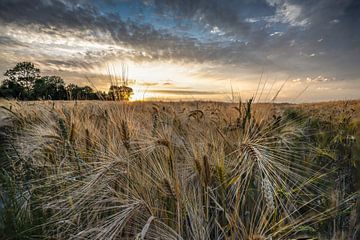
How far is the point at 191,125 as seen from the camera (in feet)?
11.5

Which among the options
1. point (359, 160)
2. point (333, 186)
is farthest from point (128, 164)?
point (359, 160)

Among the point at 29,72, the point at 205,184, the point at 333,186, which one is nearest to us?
the point at 205,184

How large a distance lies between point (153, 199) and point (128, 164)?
0.33m

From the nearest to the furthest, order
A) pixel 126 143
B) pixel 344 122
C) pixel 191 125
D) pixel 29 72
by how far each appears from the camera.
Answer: pixel 126 143 → pixel 191 125 → pixel 344 122 → pixel 29 72

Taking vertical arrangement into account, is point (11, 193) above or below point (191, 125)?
below

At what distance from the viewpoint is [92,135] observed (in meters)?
2.84

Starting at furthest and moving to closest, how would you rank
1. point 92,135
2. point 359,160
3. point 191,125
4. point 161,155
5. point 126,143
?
point 191,125 < point 359,160 < point 92,135 < point 126,143 < point 161,155

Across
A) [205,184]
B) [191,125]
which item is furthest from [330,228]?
[191,125]

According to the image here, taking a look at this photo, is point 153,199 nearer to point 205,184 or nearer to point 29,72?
point 205,184

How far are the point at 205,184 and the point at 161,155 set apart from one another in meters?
0.52

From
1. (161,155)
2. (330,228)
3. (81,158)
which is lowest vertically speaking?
(330,228)

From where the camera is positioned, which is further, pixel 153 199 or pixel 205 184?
pixel 153 199

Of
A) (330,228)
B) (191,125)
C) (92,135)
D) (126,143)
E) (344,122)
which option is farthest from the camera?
(344,122)

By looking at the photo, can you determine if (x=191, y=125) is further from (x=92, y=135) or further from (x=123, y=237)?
(x=123, y=237)
